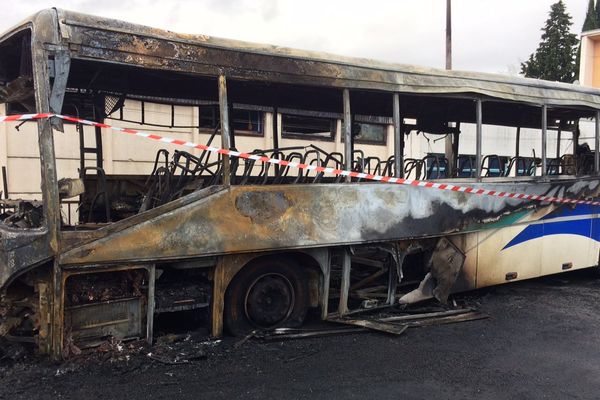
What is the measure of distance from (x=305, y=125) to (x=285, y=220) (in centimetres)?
368

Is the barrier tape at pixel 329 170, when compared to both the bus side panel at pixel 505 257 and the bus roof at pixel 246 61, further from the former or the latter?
the bus roof at pixel 246 61

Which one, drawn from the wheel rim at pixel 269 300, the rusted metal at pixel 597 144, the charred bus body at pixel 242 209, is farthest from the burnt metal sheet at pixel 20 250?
the rusted metal at pixel 597 144

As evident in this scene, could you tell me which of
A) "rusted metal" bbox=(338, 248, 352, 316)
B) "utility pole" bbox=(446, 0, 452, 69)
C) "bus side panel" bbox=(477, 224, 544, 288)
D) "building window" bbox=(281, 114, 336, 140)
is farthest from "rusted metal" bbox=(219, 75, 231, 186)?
"utility pole" bbox=(446, 0, 452, 69)

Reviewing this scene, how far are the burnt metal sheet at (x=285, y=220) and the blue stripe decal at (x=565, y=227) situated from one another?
66 cm

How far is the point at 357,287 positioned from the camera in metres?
5.91

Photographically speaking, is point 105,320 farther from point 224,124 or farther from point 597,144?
point 597,144

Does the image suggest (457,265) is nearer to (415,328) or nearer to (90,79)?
(415,328)

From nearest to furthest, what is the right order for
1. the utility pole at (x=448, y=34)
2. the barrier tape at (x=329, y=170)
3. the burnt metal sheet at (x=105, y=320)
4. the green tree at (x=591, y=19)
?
the burnt metal sheet at (x=105, y=320)
the barrier tape at (x=329, y=170)
the utility pole at (x=448, y=34)
the green tree at (x=591, y=19)

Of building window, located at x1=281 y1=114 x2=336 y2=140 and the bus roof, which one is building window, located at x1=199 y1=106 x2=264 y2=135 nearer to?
building window, located at x1=281 y1=114 x2=336 y2=140

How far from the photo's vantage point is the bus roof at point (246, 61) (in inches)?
153

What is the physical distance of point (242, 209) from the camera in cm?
460

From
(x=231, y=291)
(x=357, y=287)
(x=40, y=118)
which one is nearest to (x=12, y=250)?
(x=40, y=118)

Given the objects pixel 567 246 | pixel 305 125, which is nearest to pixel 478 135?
pixel 567 246

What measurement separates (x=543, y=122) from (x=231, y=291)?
481 cm
